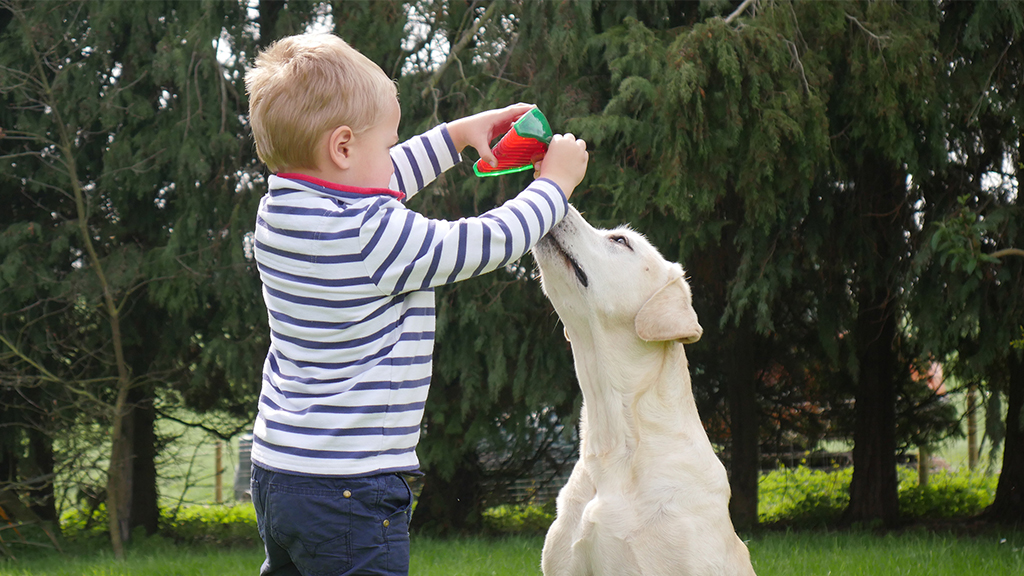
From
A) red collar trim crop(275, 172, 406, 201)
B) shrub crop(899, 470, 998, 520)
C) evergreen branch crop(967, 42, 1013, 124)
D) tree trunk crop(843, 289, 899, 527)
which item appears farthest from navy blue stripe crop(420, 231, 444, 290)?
shrub crop(899, 470, 998, 520)

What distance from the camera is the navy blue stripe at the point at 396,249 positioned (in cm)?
204

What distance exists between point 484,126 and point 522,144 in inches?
10.9

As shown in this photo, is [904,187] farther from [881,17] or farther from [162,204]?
[162,204]

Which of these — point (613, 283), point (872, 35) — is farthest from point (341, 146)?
point (872, 35)

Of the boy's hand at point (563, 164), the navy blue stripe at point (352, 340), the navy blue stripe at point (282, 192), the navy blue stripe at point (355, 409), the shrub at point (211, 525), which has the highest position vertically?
the boy's hand at point (563, 164)

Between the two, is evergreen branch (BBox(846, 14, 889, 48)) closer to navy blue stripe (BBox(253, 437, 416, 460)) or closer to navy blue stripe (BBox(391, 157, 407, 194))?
navy blue stripe (BBox(391, 157, 407, 194))

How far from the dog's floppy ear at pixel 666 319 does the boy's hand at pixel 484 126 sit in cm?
71

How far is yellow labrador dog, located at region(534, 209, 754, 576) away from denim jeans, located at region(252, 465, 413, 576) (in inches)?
31.6

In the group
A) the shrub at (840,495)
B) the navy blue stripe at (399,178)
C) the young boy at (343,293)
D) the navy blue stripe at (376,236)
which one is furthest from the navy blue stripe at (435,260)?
the shrub at (840,495)

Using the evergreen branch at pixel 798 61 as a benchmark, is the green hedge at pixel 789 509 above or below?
below

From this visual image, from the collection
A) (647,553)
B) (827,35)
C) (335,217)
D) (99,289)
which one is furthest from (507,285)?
(335,217)

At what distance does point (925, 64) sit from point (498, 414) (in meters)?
4.43

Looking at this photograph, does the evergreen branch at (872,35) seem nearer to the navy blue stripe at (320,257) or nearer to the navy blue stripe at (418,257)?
the navy blue stripe at (418,257)

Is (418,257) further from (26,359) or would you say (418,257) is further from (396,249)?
(26,359)
